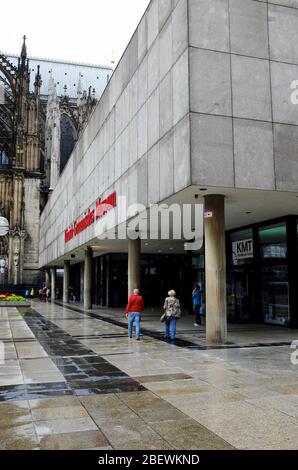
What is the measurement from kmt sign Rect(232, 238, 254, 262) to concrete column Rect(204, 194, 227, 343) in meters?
7.22

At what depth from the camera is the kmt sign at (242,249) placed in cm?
2080

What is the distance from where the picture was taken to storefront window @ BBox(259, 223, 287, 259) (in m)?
18.6

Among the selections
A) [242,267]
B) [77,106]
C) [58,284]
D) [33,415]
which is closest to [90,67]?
[77,106]

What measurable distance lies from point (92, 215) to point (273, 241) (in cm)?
1120

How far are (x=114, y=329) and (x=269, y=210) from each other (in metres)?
8.01

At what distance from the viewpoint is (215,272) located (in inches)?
538

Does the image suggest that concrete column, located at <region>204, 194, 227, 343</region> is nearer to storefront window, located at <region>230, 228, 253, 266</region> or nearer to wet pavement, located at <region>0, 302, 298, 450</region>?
wet pavement, located at <region>0, 302, 298, 450</region>

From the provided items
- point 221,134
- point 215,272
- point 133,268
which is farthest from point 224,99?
point 133,268

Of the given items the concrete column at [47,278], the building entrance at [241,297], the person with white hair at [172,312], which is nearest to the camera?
the person with white hair at [172,312]

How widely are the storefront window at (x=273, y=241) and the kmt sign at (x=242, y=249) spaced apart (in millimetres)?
751

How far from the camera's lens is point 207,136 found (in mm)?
12539
